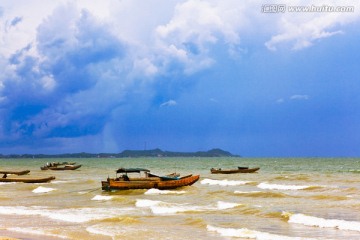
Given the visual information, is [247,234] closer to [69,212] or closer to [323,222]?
[323,222]

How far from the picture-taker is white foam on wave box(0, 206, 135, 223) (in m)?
22.0

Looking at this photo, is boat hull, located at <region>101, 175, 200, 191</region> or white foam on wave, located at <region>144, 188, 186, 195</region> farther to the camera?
boat hull, located at <region>101, 175, 200, 191</region>

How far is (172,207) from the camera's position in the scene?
25594 mm

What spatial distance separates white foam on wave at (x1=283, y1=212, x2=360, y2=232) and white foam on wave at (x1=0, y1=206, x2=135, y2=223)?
880cm

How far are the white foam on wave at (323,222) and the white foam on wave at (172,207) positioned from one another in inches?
214

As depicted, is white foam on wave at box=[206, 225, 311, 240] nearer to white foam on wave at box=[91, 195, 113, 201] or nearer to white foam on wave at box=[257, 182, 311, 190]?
white foam on wave at box=[91, 195, 113, 201]

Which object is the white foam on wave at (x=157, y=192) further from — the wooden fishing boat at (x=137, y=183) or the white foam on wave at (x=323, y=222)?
the white foam on wave at (x=323, y=222)

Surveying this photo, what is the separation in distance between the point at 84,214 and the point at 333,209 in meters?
12.9

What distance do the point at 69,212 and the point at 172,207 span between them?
18.4 ft

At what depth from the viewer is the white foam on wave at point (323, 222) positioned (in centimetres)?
1816

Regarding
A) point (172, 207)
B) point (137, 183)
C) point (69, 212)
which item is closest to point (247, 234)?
point (172, 207)

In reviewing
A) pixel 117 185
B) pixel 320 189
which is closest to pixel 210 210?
pixel 117 185

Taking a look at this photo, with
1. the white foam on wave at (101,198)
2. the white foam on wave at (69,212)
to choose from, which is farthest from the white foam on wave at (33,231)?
the white foam on wave at (101,198)

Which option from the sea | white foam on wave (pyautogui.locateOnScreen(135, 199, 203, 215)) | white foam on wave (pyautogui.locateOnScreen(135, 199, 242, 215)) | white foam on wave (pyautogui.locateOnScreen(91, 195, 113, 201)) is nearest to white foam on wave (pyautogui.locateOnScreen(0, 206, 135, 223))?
the sea
